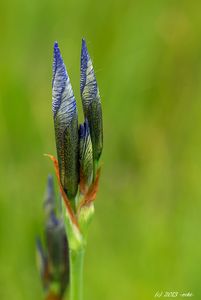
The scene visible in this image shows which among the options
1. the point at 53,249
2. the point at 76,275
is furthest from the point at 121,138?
the point at 76,275

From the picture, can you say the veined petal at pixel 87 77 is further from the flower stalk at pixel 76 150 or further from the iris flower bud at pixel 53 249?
the iris flower bud at pixel 53 249

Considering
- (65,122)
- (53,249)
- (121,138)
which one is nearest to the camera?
(65,122)

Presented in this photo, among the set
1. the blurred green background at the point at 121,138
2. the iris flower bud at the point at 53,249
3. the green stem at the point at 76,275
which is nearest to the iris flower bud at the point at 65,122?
the green stem at the point at 76,275

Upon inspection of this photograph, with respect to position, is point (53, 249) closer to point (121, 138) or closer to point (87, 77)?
point (87, 77)

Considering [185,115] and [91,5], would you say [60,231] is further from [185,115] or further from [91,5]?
[91,5]

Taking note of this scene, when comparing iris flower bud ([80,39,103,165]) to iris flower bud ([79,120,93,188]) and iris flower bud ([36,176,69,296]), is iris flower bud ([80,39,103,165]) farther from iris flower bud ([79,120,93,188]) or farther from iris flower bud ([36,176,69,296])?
iris flower bud ([36,176,69,296])

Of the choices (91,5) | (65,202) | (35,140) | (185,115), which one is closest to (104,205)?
(35,140)

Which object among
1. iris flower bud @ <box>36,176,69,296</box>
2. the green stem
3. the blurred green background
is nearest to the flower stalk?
the green stem
